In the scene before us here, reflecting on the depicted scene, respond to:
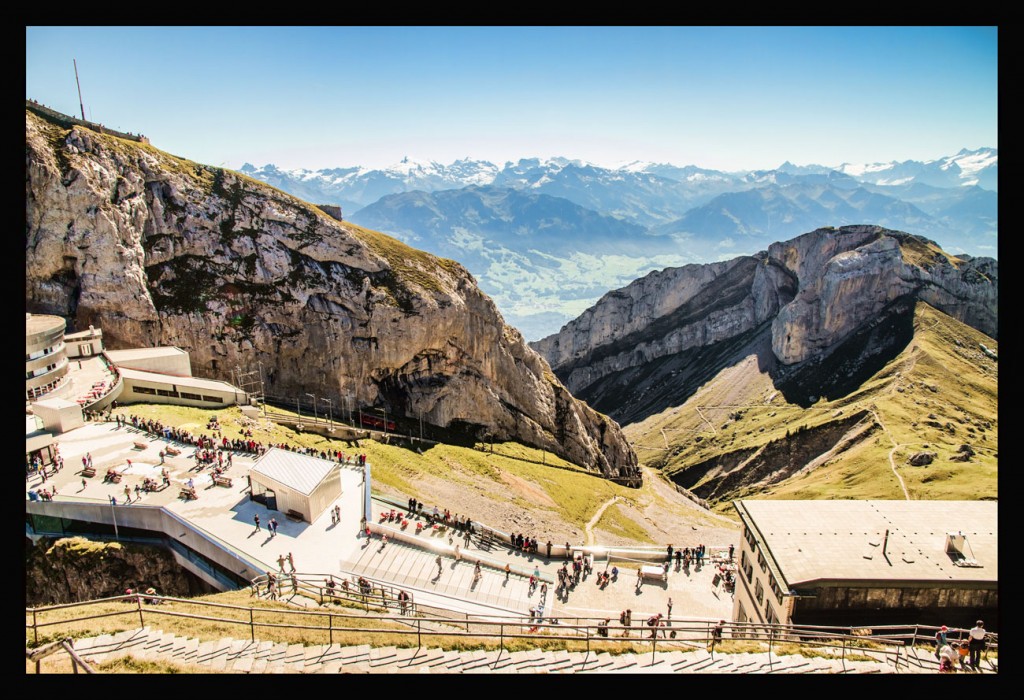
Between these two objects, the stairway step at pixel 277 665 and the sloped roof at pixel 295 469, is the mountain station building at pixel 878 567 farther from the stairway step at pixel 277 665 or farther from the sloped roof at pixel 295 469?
the sloped roof at pixel 295 469

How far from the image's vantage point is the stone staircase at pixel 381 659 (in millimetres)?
20109

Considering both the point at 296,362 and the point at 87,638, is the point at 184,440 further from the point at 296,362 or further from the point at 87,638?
the point at 296,362

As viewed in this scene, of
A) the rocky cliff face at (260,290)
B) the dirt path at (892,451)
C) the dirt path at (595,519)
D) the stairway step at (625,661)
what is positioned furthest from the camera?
the dirt path at (892,451)

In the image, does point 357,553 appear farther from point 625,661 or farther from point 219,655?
point 625,661

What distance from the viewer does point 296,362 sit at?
91188mm

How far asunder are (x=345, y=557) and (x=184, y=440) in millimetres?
24263

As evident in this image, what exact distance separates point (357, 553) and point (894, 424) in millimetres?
131660

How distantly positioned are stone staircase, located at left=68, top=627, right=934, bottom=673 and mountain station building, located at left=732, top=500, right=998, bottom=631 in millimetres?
9047

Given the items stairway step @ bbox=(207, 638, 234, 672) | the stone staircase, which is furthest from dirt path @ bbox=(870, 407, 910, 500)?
stairway step @ bbox=(207, 638, 234, 672)

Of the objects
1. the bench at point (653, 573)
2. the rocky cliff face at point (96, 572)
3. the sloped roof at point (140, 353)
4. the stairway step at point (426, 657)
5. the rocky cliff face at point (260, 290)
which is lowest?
the bench at point (653, 573)

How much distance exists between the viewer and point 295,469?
4147 centimetres

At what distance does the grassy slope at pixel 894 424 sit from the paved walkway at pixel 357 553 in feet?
253

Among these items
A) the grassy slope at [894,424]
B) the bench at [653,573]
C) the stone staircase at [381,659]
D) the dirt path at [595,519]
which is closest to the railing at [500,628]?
the stone staircase at [381,659]
